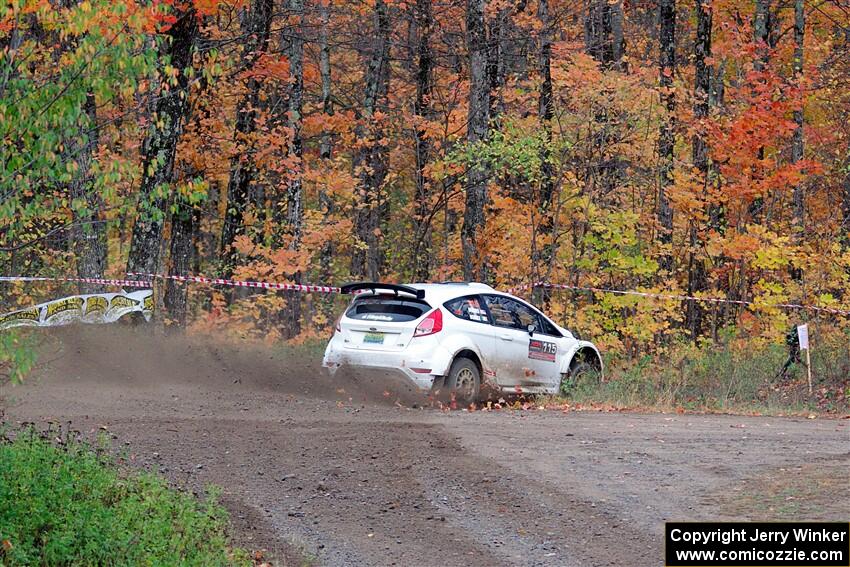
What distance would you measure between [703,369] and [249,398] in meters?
8.03

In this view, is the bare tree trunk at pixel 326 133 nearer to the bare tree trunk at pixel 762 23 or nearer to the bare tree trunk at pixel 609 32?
the bare tree trunk at pixel 609 32

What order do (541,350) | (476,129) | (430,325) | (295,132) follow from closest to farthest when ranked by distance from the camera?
(430,325)
(541,350)
(476,129)
(295,132)

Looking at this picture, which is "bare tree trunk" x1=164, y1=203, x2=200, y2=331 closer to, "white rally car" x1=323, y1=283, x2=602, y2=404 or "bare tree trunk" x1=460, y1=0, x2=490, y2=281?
"bare tree trunk" x1=460, y1=0, x2=490, y2=281

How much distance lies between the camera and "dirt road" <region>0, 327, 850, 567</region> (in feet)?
27.4

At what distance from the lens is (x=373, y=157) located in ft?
99.7

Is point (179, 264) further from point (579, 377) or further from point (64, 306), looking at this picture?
point (579, 377)

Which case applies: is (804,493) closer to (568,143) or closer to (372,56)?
(568,143)

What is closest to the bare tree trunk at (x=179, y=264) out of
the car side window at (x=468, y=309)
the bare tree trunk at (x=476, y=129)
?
the bare tree trunk at (x=476, y=129)

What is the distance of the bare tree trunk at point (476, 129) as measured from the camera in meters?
22.2

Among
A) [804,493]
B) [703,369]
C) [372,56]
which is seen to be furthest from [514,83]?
[804,493]

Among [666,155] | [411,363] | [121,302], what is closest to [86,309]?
[121,302]

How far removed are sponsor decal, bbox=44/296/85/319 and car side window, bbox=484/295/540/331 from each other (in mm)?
6698

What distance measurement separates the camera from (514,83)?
2919cm

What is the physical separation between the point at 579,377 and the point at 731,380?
8.19 ft
